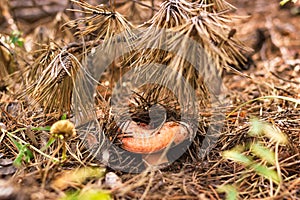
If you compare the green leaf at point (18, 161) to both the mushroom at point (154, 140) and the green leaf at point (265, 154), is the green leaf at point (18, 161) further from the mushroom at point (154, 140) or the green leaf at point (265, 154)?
the green leaf at point (265, 154)

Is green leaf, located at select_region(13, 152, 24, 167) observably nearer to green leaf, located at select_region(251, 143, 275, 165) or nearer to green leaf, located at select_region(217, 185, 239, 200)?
green leaf, located at select_region(217, 185, 239, 200)

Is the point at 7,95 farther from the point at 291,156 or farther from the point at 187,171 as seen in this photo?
the point at 291,156

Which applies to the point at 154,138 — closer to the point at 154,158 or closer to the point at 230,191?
the point at 154,158

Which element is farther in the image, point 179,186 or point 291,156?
point 291,156

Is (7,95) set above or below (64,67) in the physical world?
below

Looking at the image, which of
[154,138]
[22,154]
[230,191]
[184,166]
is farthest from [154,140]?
[22,154]

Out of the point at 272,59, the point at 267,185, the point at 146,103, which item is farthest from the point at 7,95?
the point at 272,59
